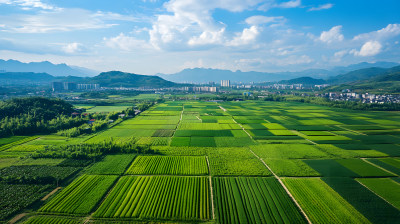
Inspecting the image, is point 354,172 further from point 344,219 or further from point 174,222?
point 174,222

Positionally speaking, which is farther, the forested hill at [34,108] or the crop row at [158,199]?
the forested hill at [34,108]

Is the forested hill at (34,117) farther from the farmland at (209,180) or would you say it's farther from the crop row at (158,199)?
the crop row at (158,199)

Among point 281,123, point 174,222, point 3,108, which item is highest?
point 3,108

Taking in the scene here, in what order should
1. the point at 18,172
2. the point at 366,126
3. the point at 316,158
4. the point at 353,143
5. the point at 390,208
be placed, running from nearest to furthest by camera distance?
the point at 390,208, the point at 18,172, the point at 316,158, the point at 353,143, the point at 366,126

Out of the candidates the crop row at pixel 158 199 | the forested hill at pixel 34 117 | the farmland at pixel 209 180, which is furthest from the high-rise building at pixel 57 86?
the crop row at pixel 158 199

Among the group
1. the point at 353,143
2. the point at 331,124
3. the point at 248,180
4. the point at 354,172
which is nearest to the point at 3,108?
the point at 248,180

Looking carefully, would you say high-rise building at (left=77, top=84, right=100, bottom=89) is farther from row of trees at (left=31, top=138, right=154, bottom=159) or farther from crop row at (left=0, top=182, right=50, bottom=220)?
crop row at (left=0, top=182, right=50, bottom=220)

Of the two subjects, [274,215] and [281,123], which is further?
[281,123]

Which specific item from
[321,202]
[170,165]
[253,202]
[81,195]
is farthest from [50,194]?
[321,202]
